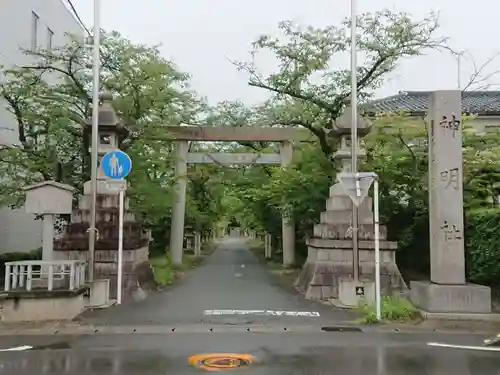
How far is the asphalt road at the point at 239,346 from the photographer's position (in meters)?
7.35

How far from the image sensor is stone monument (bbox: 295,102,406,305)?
14.8m

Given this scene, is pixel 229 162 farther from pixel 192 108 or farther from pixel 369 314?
pixel 369 314

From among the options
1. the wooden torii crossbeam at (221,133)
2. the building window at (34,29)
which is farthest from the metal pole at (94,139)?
the building window at (34,29)

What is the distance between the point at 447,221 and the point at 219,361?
6398 millimetres

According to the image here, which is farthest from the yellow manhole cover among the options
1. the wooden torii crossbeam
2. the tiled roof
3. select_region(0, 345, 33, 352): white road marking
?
the tiled roof

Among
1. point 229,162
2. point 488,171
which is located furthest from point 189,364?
point 229,162

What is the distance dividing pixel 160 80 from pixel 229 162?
853 centimetres

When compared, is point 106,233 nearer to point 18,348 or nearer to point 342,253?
point 18,348

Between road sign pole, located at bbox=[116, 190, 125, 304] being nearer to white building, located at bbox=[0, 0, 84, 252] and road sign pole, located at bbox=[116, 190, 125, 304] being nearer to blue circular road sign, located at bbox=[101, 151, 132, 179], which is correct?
blue circular road sign, located at bbox=[101, 151, 132, 179]

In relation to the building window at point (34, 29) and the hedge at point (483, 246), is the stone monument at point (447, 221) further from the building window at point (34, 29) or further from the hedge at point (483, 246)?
the building window at point (34, 29)

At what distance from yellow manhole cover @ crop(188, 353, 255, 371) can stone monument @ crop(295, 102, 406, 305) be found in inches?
267

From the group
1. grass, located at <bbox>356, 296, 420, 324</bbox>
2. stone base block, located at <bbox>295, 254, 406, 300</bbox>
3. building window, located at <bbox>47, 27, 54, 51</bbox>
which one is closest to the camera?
grass, located at <bbox>356, 296, 420, 324</bbox>

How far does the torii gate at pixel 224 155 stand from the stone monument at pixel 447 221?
9.13m

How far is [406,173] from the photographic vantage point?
56.0 ft
